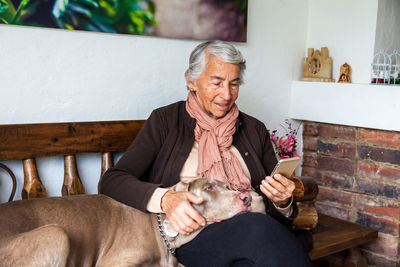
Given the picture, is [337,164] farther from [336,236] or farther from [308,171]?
[336,236]

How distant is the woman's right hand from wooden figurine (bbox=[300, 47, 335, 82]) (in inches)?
65.8

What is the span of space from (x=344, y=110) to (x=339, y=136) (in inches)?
7.1

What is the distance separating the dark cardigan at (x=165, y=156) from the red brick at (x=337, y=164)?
85cm

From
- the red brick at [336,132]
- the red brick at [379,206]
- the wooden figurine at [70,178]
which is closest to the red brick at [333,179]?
the red brick at [379,206]

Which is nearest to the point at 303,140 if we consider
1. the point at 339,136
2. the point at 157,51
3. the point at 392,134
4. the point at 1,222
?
the point at 339,136

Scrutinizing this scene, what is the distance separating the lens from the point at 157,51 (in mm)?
2416

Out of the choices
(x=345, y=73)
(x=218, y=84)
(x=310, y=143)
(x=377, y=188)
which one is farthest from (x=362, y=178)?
(x=218, y=84)

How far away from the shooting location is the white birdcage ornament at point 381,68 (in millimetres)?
2744

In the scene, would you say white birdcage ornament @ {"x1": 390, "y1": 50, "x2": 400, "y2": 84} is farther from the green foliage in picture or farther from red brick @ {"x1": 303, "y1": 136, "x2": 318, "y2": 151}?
the green foliage in picture

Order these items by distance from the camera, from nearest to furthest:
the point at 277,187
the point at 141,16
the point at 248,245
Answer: the point at 248,245, the point at 277,187, the point at 141,16

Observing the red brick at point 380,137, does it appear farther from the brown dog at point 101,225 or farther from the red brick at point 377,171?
the brown dog at point 101,225

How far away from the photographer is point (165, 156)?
6.59 feet

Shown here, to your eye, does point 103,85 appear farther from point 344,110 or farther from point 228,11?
point 344,110

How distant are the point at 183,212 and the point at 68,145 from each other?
2.33ft
